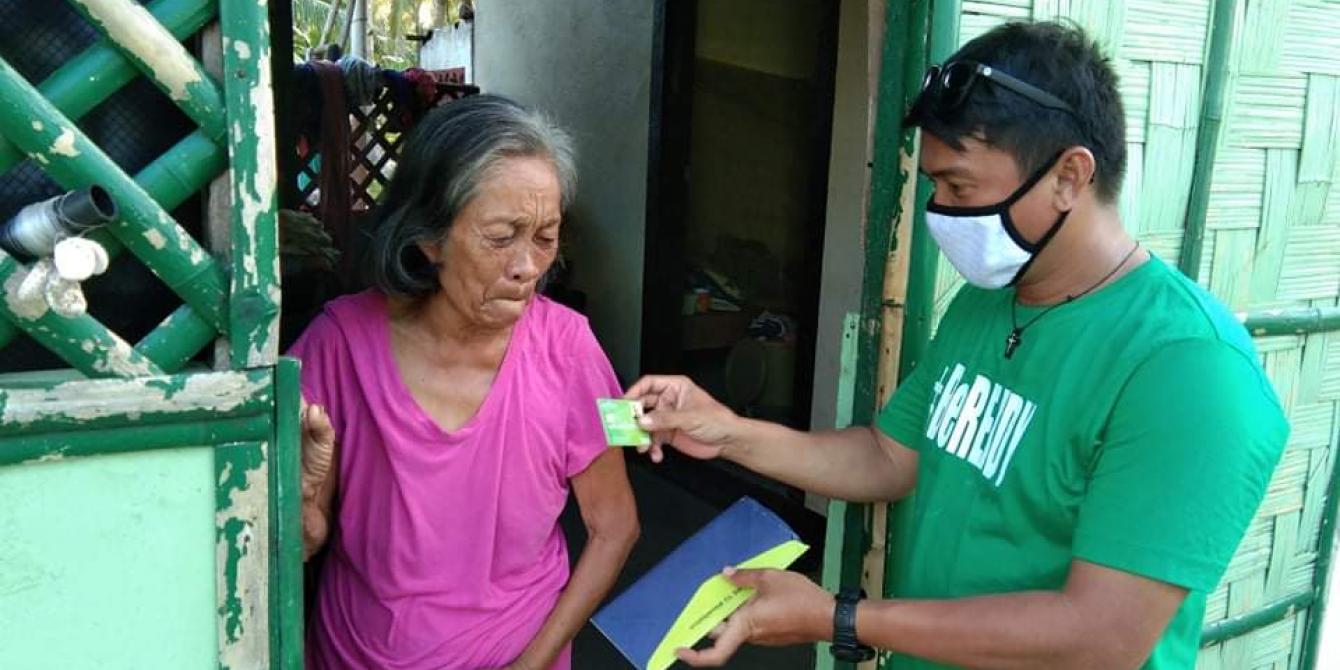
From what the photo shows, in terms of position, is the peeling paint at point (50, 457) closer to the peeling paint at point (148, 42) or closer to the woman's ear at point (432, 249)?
the peeling paint at point (148, 42)

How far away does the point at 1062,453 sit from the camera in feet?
4.29

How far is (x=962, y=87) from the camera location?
1.32 meters

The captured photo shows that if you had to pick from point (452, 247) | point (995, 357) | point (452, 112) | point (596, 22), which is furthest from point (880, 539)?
point (596, 22)

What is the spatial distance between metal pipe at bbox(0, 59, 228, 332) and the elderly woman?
1.70 ft

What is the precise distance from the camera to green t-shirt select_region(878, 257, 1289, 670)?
118 cm

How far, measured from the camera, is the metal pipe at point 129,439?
40.4 inches

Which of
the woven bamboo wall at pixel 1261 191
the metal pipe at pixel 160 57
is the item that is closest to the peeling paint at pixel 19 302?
the metal pipe at pixel 160 57

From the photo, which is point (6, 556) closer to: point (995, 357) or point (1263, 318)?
point (995, 357)

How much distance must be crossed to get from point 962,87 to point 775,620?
831 mm

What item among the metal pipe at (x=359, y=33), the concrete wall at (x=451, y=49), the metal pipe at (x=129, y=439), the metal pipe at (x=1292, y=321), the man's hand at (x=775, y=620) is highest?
the metal pipe at (x=359, y=33)

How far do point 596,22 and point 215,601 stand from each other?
5360mm

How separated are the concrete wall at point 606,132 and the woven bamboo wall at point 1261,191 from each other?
3.59 metres

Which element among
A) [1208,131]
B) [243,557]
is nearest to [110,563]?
[243,557]

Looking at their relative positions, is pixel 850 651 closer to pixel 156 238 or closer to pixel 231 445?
pixel 231 445
